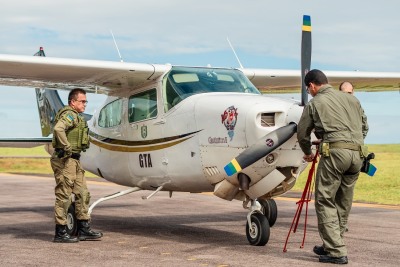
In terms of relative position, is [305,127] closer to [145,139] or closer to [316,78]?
[316,78]

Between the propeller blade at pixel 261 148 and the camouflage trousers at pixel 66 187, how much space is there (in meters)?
2.47

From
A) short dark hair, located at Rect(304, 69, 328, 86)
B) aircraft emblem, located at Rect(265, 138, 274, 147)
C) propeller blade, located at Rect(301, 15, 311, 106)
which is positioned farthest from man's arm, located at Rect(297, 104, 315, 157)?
propeller blade, located at Rect(301, 15, 311, 106)

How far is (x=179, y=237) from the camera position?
384 inches

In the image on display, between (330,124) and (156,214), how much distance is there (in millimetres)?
6786

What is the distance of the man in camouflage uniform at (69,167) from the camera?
30.2 ft

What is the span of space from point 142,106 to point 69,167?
5.87 feet

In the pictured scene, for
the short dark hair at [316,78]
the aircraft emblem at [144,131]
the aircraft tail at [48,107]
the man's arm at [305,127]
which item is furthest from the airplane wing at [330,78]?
the aircraft tail at [48,107]

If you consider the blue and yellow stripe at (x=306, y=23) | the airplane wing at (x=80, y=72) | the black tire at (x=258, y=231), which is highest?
the blue and yellow stripe at (x=306, y=23)

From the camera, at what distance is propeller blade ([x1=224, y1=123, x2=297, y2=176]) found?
7.72 m

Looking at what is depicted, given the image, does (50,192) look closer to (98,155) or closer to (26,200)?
(26,200)

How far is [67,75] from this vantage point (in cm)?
1095

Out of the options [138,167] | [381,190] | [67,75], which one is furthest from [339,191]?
[381,190]

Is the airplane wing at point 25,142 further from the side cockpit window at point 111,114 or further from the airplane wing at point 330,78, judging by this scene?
the airplane wing at point 330,78

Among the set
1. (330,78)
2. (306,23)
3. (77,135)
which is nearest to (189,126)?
(77,135)
